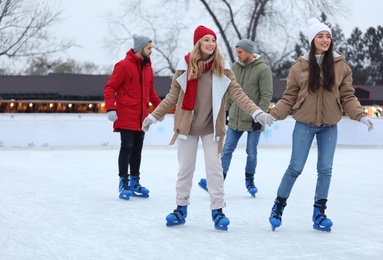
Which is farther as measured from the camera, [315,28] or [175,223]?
[175,223]

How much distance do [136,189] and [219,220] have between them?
1781 millimetres

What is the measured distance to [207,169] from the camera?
4.55 metres

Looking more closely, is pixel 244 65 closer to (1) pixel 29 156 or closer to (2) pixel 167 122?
(1) pixel 29 156

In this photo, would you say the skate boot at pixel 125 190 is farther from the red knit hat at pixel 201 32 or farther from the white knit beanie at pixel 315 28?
the white knit beanie at pixel 315 28

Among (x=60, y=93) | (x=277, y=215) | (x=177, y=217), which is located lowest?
(x=60, y=93)

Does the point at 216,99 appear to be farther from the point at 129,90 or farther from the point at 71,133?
the point at 71,133

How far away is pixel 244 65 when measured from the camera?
20.0ft

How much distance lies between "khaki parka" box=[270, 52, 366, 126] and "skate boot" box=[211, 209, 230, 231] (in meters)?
0.74

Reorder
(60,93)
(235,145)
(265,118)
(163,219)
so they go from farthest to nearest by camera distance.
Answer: (60,93) → (235,145) → (163,219) → (265,118)

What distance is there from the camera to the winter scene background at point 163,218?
3809 millimetres

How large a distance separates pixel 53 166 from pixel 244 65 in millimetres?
3798

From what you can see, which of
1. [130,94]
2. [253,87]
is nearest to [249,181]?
[253,87]

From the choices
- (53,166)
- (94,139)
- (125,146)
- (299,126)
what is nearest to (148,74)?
(125,146)

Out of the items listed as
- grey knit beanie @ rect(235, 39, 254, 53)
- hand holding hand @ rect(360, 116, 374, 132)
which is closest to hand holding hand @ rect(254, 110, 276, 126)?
hand holding hand @ rect(360, 116, 374, 132)
